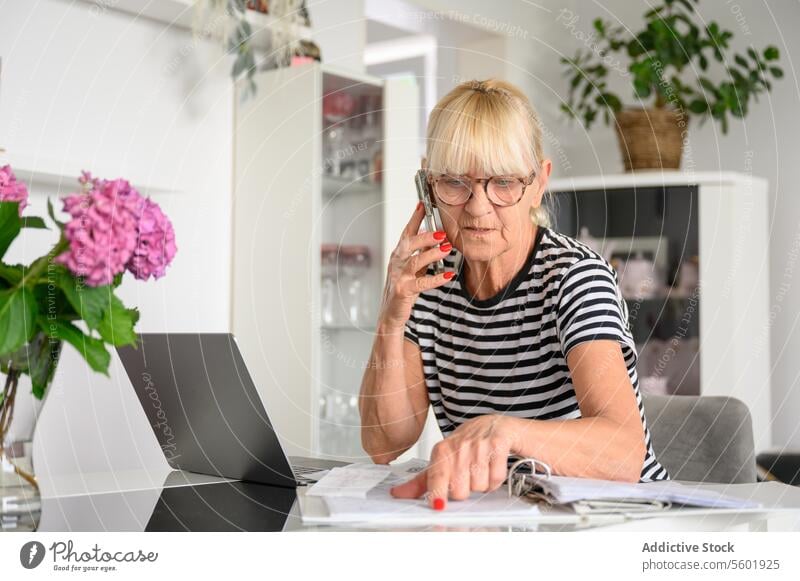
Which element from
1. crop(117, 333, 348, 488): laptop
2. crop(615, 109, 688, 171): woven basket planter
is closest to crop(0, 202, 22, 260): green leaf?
crop(117, 333, 348, 488): laptop

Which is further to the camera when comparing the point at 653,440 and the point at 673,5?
the point at 673,5

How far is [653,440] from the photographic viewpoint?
1407 mm

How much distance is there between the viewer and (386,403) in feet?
4.14

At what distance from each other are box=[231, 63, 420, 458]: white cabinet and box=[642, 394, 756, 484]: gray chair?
3.96ft

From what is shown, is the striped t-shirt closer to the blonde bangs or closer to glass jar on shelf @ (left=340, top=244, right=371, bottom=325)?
the blonde bangs

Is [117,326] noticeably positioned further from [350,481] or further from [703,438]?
[703,438]

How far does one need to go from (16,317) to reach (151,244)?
0.37 ft

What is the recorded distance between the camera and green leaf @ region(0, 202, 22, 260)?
0.73 metres

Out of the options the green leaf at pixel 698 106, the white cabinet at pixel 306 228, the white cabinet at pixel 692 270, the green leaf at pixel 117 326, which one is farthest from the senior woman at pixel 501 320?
the green leaf at pixel 698 106

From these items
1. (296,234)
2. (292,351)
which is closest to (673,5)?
(296,234)

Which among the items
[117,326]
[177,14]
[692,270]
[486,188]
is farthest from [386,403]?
[692,270]

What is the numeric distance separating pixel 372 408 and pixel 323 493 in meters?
0.42

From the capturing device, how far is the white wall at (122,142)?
78.6 inches
